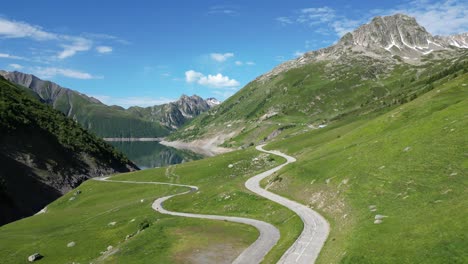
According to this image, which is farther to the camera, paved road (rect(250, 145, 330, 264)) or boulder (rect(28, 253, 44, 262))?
boulder (rect(28, 253, 44, 262))

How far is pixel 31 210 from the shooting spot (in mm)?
119750

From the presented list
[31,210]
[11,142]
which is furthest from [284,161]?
[11,142]

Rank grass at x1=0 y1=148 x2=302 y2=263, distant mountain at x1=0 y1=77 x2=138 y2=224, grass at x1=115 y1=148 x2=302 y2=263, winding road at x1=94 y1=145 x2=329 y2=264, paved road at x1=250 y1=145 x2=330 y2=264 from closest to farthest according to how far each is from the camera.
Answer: paved road at x1=250 y1=145 x2=330 y2=264 → winding road at x1=94 y1=145 x2=329 y2=264 → grass at x1=0 y1=148 x2=302 y2=263 → grass at x1=115 y1=148 x2=302 y2=263 → distant mountain at x1=0 y1=77 x2=138 y2=224

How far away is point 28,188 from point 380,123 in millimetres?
121654

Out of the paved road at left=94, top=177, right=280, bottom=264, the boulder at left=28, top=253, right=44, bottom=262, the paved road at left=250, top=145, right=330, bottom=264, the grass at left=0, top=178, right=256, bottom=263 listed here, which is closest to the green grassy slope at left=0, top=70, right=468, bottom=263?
the grass at left=0, top=178, right=256, bottom=263

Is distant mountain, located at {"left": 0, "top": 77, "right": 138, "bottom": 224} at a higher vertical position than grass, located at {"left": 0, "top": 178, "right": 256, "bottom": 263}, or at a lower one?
higher

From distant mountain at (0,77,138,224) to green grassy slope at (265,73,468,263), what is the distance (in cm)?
9549

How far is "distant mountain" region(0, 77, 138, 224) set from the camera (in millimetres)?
124081

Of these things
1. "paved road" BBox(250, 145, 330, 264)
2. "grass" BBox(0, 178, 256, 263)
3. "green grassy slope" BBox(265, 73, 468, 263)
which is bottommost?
"grass" BBox(0, 178, 256, 263)

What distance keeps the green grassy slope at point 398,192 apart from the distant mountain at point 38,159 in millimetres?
95488

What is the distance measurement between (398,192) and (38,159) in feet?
480

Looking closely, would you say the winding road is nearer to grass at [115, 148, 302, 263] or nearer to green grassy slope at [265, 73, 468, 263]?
grass at [115, 148, 302, 263]

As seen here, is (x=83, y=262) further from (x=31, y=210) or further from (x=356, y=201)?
(x=31, y=210)

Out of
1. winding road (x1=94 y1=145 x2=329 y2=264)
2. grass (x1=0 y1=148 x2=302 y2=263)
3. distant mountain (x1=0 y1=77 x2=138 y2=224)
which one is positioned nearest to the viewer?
winding road (x1=94 y1=145 x2=329 y2=264)
